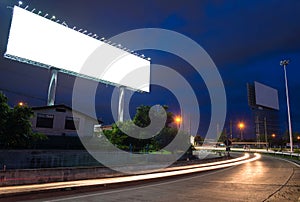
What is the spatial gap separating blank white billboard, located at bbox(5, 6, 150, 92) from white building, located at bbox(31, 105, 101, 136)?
250 inches

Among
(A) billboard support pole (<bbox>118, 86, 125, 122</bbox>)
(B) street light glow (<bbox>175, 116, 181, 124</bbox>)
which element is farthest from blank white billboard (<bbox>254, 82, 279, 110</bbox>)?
(A) billboard support pole (<bbox>118, 86, 125, 122</bbox>)

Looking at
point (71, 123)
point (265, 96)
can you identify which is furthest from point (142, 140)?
point (265, 96)

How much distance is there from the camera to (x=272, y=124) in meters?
94.9

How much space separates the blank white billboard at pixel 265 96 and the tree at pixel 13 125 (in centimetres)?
4455

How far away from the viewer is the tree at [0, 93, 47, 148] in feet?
62.5

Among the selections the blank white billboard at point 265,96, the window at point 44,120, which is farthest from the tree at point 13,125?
the blank white billboard at point 265,96

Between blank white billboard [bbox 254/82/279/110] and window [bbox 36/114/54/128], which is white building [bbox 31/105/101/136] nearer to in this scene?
window [bbox 36/114/54/128]

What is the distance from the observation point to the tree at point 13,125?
19.0m

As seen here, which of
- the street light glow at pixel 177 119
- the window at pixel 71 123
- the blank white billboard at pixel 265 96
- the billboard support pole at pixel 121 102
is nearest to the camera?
the window at pixel 71 123

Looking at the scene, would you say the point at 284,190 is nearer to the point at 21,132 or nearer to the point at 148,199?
the point at 148,199

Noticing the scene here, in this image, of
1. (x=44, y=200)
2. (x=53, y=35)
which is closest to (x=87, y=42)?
(x=53, y=35)

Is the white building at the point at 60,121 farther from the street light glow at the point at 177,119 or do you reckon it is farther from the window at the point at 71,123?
the street light glow at the point at 177,119

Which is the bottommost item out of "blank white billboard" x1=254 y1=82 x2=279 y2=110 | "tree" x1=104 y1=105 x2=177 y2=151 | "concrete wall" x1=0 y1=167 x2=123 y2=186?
"concrete wall" x1=0 y1=167 x2=123 y2=186

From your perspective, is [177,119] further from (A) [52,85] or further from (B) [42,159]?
(B) [42,159]
